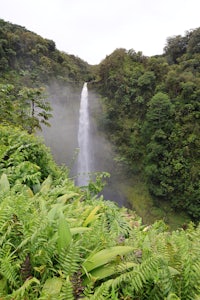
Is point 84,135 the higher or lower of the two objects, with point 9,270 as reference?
lower

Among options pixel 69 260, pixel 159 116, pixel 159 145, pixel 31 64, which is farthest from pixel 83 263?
pixel 31 64

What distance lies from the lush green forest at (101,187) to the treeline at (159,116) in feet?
0.26

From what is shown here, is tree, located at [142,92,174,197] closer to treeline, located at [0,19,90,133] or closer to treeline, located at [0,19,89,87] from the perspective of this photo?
treeline, located at [0,19,90,133]

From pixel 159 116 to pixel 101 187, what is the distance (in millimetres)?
17389

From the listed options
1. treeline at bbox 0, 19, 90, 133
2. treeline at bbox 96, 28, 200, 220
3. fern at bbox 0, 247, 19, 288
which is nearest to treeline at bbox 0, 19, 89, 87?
treeline at bbox 0, 19, 90, 133

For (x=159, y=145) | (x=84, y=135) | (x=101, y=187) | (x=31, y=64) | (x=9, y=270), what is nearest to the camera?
(x=9, y=270)

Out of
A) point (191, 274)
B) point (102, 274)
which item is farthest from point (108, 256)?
point (191, 274)

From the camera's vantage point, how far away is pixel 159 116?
20047 mm

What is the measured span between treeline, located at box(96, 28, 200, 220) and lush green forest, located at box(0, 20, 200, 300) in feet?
0.26

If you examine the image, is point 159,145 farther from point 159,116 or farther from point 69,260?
point 69,260

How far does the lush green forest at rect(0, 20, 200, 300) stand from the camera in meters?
1.16

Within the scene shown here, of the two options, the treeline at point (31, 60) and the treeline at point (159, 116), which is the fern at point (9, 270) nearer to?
the treeline at point (159, 116)

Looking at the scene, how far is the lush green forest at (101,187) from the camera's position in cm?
116

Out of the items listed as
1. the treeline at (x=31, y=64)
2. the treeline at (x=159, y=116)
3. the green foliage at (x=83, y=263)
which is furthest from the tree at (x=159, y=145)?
the green foliage at (x=83, y=263)
